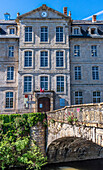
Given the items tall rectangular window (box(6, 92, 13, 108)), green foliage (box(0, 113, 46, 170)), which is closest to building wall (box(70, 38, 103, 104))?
tall rectangular window (box(6, 92, 13, 108))

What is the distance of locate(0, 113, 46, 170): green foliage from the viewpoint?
55.2 ft

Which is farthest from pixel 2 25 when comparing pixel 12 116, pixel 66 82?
pixel 12 116

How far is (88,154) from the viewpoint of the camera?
840 inches

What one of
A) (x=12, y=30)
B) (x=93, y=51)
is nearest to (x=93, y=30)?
(x=93, y=51)

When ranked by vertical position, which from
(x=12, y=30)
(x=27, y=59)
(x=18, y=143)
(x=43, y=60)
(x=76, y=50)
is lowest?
(x=18, y=143)

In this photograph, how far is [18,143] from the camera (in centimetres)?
1711

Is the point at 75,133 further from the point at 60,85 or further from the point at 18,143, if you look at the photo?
→ the point at 60,85

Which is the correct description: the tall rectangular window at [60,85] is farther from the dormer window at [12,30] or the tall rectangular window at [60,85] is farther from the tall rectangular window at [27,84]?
the dormer window at [12,30]

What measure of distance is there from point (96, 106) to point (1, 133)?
38.7 feet

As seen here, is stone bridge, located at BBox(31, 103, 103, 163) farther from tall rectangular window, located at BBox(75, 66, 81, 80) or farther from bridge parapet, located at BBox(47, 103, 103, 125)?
tall rectangular window, located at BBox(75, 66, 81, 80)

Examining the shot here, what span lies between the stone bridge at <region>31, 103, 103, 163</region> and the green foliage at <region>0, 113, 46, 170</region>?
1.13 meters

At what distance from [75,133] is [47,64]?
523 inches

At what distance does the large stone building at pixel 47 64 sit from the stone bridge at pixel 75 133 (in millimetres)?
5146

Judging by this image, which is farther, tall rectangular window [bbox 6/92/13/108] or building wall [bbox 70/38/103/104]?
building wall [bbox 70/38/103/104]
